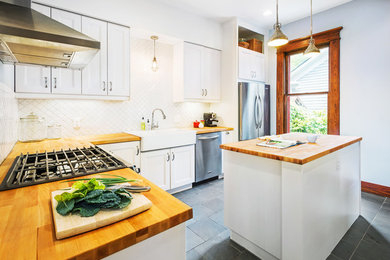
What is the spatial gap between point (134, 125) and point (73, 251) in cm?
294

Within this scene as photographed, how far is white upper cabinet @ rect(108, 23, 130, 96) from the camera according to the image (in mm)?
2758

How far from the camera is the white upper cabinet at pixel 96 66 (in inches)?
101

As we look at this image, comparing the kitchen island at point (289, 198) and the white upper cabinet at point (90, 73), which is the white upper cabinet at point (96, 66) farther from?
the kitchen island at point (289, 198)

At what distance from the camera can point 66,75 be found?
8.05 feet

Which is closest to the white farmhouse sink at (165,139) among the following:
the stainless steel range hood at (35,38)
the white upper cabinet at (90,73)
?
the white upper cabinet at (90,73)

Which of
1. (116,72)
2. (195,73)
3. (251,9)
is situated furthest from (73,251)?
(251,9)

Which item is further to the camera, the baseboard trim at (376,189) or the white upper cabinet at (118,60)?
the baseboard trim at (376,189)

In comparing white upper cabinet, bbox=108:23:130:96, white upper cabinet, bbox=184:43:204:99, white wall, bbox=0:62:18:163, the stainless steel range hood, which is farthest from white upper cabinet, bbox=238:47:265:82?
white wall, bbox=0:62:18:163

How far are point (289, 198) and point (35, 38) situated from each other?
1810 mm

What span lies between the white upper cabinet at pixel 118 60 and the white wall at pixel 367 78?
136 inches

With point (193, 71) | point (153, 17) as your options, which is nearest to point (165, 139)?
point (193, 71)

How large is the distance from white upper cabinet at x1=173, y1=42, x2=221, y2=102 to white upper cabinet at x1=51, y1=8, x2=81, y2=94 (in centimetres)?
161

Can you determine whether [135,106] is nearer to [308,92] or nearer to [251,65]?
[251,65]

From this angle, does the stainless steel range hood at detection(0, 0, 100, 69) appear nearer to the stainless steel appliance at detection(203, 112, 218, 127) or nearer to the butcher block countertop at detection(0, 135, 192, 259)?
the butcher block countertop at detection(0, 135, 192, 259)
